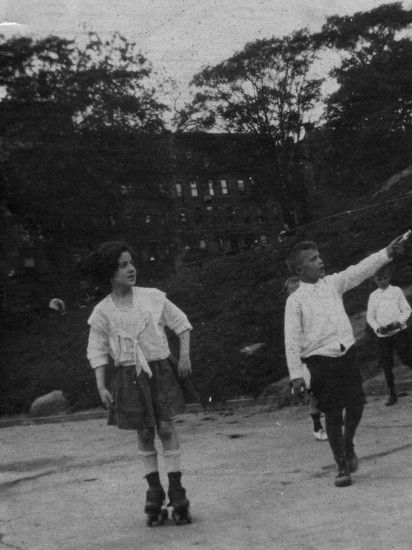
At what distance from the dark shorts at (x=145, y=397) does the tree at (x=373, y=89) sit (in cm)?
3311

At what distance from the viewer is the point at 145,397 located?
17.5ft

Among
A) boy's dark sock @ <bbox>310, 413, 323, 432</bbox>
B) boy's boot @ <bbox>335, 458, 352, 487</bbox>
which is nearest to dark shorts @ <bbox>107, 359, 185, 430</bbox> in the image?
boy's boot @ <bbox>335, 458, 352, 487</bbox>

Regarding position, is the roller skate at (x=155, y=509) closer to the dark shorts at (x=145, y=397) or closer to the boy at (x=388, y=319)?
the dark shorts at (x=145, y=397)

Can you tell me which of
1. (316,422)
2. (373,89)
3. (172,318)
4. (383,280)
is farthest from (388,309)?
(373,89)

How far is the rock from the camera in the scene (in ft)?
56.3

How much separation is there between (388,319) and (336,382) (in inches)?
180

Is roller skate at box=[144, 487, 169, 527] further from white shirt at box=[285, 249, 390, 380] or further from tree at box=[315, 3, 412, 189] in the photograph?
tree at box=[315, 3, 412, 189]

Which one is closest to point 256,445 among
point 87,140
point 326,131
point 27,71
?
point 27,71

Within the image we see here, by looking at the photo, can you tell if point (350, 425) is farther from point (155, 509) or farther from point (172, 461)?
point (155, 509)

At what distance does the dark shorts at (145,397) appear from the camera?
210 inches

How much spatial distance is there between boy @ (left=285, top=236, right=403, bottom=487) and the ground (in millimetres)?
340

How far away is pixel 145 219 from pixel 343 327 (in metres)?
30.4

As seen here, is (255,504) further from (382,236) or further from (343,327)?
(382,236)

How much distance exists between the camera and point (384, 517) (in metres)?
4.37
